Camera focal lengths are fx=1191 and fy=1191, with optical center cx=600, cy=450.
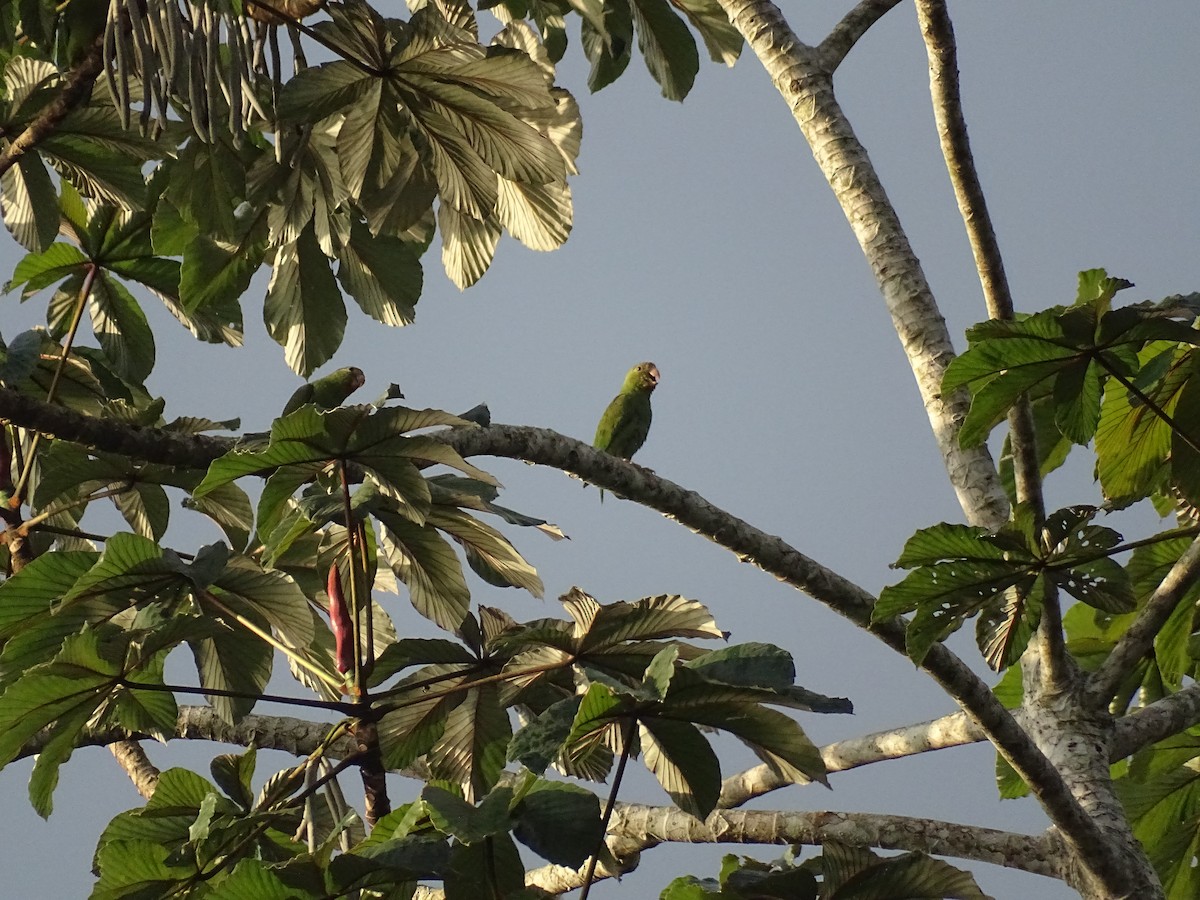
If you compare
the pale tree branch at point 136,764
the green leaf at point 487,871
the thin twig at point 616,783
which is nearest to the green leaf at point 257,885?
the green leaf at point 487,871

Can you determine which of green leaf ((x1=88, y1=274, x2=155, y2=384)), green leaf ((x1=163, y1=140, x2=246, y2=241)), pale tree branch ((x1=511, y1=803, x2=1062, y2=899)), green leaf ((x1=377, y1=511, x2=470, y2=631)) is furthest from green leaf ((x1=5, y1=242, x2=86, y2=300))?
pale tree branch ((x1=511, y1=803, x2=1062, y2=899))

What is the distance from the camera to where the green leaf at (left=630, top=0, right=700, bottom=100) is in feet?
6.82

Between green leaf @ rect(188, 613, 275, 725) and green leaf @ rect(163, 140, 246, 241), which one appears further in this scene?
green leaf @ rect(163, 140, 246, 241)

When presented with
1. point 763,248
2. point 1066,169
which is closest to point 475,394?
point 763,248

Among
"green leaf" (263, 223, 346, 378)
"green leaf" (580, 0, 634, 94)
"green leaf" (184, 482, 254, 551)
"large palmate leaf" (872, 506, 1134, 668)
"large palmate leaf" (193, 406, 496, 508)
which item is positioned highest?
"green leaf" (580, 0, 634, 94)

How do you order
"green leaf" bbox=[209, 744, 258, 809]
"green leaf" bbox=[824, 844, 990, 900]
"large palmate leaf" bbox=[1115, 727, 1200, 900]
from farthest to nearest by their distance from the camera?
"large palmate leaf" bbox=[1115, 727, 1200, 900]
"green leaf" bbox=[209, 744, 258, 809]
"green leaf" bbox=[824, 844, 990, 900]

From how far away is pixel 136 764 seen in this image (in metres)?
1.98

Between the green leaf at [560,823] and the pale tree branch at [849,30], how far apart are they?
1395 mm

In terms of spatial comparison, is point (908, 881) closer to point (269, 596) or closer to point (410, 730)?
point (410, 730)

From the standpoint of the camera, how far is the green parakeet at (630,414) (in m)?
Result: 4.51

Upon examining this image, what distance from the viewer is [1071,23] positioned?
2439cm

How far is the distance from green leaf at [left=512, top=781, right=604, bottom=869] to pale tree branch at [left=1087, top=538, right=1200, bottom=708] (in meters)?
0.85

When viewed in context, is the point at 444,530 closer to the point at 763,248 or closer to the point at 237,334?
the point at 237,334

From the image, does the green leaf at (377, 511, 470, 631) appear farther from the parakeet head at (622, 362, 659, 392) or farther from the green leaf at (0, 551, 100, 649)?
the parakeet head at (622, 362, 659, 392)
